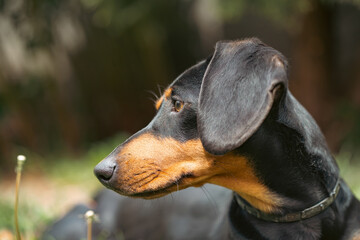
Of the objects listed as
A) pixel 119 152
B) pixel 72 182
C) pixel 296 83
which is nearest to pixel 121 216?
pixel 119 152

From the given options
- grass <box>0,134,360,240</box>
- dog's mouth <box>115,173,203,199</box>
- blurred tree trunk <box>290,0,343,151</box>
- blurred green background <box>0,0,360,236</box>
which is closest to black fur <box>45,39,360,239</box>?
dog's mouth <box>115,173,203,199</box>

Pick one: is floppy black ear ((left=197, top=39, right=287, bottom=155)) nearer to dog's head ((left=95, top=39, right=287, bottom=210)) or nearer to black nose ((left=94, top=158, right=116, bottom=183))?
dog's head ((left=95, top=39, right=287, bottom=210))

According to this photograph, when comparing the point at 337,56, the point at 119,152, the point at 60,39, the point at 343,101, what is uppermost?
the point at 60,39

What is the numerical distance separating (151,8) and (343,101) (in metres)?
3.20

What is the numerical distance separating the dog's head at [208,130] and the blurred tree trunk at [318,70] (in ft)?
15.2

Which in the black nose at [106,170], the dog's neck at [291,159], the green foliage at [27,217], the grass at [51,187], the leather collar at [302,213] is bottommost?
the grass at [51,187]

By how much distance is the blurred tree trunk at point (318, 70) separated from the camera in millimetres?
6801

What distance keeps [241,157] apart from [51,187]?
480 cm

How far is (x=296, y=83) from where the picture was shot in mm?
7234

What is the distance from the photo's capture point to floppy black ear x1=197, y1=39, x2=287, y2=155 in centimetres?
216

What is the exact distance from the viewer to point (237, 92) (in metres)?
2.29

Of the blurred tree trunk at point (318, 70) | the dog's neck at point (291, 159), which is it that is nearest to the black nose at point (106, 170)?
the dog's neck at point (291, 159)

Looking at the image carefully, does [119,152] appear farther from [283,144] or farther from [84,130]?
[84,130]

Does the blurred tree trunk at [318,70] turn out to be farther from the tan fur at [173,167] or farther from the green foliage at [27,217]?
the tan fur at [173,167]
